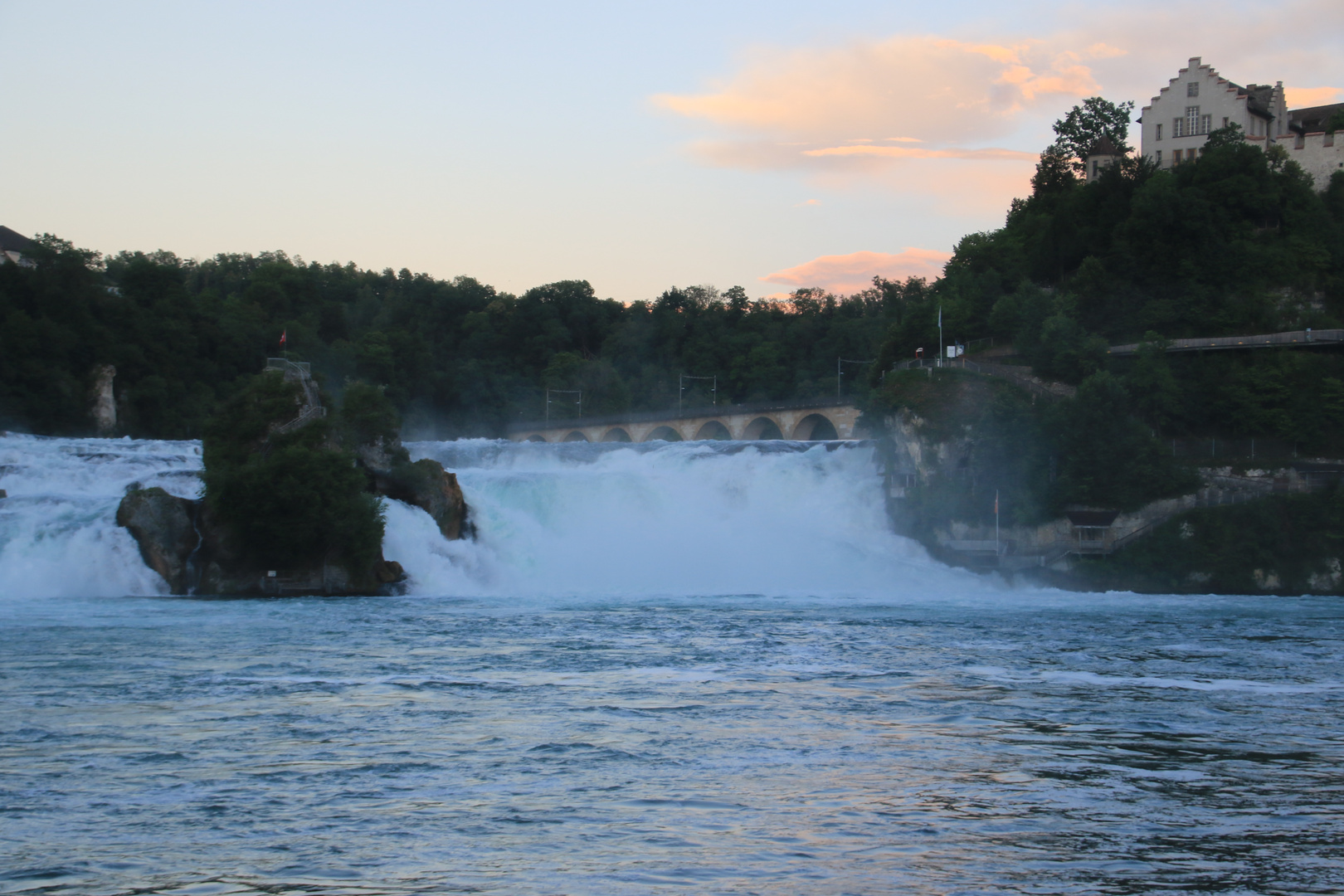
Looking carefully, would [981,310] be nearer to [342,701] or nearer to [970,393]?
[970,393]

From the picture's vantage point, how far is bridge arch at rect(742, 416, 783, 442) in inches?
3187

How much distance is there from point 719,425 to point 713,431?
742mm

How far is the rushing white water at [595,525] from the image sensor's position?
3806 cm

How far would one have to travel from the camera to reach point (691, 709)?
1858 cm

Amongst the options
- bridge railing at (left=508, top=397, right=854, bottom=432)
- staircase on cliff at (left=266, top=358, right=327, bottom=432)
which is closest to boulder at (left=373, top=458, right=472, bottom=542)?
staircase on cliff at (left=266, top=358, right=327, bottom=432)

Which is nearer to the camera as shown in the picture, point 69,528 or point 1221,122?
point 69,528

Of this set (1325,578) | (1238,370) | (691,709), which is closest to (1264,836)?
(691,709)

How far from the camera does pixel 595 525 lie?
163 ft

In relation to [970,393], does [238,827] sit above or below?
below

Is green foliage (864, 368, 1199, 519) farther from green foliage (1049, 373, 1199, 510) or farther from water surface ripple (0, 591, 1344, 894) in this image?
water surface ripple (0, 591, 1344, 894)

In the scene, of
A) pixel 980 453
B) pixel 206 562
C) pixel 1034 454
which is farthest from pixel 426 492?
pixel 1034 454

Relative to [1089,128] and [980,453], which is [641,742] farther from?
[1089,128]

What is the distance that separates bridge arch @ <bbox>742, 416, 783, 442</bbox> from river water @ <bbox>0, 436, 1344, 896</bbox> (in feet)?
139

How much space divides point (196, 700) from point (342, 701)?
221 centimetres
